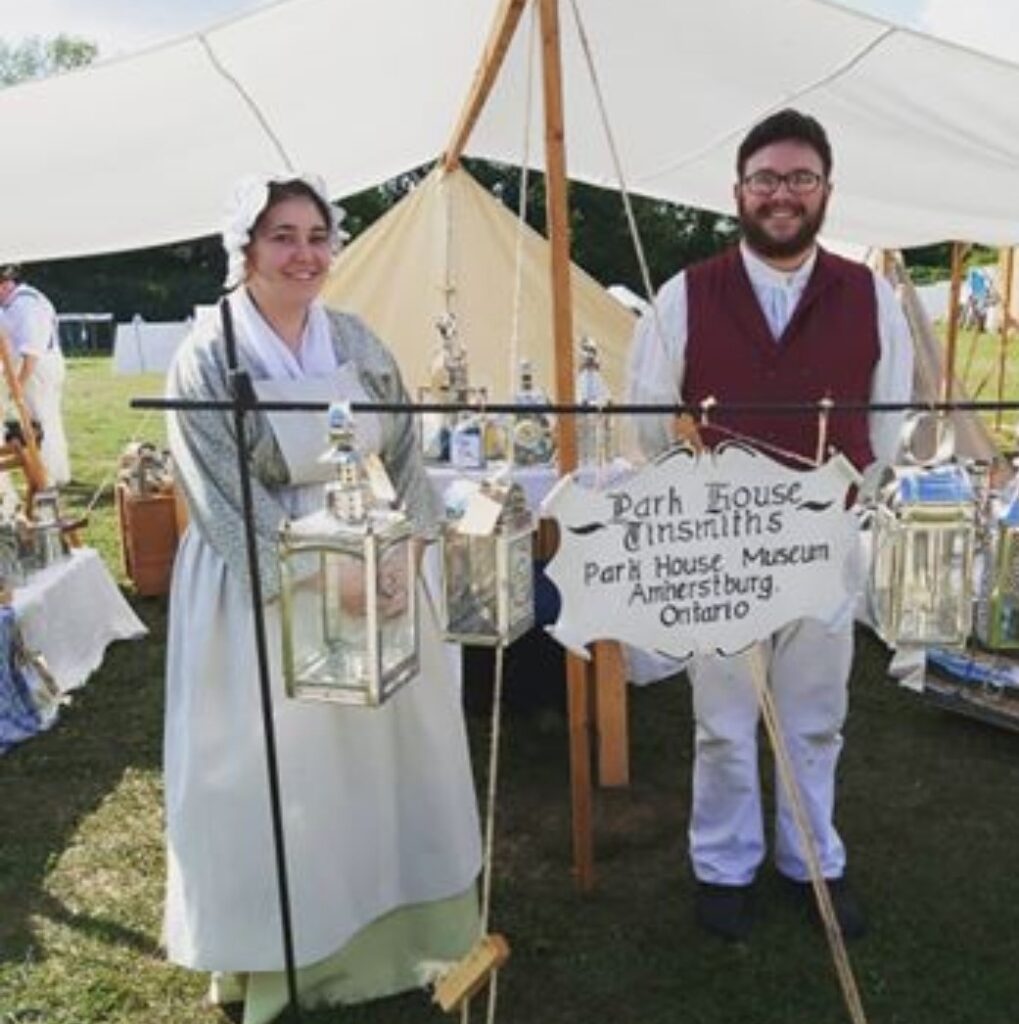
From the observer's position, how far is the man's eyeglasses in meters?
2.09

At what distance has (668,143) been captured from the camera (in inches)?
147

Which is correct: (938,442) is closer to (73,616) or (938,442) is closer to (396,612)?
(396,612)

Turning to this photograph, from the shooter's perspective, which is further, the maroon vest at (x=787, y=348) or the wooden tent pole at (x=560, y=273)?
the wooden tent pole at (x=560, y=273)

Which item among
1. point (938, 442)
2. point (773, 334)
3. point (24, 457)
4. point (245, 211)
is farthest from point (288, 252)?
point (24, 457)

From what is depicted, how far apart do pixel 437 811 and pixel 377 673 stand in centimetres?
94

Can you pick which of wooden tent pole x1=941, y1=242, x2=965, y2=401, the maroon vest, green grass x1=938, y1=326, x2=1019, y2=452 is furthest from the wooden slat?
green grass x1=938, y1=326, x2=1019, y2=452

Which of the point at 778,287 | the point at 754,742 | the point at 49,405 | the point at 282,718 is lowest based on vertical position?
the point at 754,742

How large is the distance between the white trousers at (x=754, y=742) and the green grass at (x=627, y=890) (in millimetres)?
173

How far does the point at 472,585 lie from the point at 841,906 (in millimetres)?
1460

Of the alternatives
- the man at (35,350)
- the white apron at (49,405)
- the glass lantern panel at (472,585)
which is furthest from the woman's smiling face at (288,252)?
the white apron at (49,405)

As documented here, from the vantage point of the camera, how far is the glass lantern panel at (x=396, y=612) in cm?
133

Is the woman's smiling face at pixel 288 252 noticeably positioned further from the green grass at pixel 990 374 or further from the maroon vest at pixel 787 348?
the green grass at pixel 990 374

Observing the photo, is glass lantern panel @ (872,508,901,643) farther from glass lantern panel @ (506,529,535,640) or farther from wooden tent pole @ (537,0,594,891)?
wooden tent pole @ (537,0,594,891)

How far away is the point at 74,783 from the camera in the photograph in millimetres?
3357
